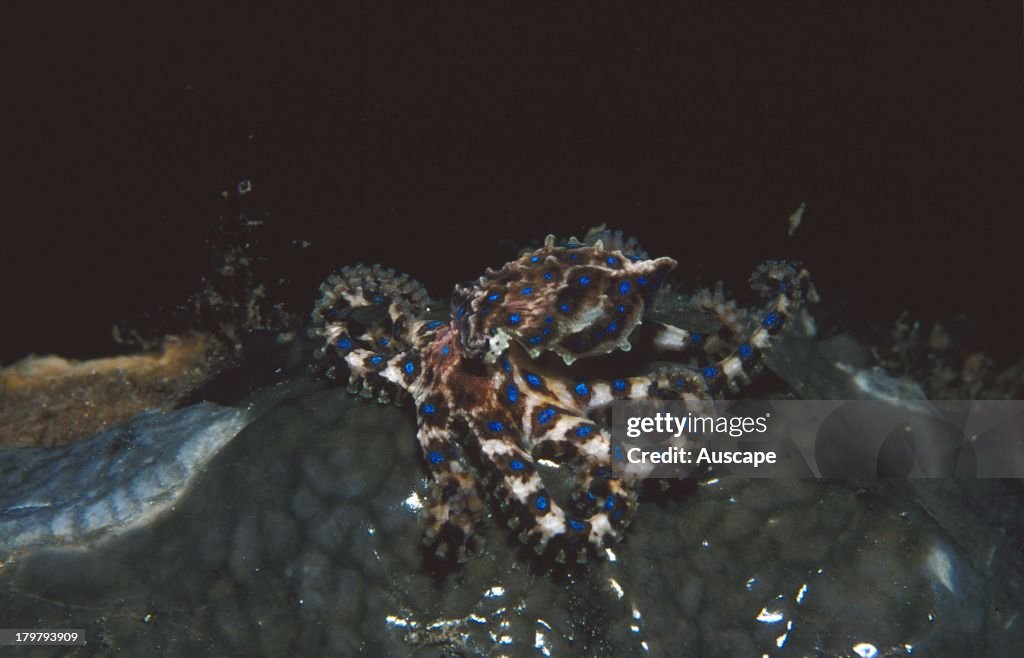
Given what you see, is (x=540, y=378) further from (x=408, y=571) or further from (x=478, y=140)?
(x=478, y=140)

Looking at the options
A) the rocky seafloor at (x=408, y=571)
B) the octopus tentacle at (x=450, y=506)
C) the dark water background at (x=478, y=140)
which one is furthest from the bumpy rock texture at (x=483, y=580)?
the dark water background at (x=478, y=140)

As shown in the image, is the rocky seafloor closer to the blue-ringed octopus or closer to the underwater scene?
the underwater scene

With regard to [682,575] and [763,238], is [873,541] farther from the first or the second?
[763,238]

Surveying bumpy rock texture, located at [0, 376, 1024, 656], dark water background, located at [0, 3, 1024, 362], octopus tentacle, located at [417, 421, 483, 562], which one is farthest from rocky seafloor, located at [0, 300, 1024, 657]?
dark water background, located at [0, 3, 1024, 362]

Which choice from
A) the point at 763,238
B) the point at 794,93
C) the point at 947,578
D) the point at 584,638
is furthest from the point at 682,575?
the point at 794,93

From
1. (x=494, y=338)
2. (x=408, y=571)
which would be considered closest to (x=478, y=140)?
(x=494, y=338)

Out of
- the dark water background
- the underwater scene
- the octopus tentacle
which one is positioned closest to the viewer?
the octopus tentacle
